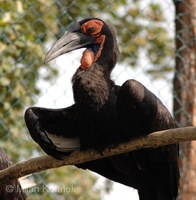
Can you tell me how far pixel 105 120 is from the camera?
2.63 metres

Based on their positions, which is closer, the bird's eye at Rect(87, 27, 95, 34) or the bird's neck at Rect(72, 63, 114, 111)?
the bird's neck at Rect(72, 63, 114, 111)

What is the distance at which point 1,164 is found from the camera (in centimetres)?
330

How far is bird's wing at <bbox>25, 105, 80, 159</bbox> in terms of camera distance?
2664 mm

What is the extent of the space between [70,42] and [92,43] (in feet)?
0.47

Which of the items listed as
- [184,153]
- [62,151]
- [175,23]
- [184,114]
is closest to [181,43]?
[175,23]

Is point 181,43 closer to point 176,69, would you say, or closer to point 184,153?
point 176,69

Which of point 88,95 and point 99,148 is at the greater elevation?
point 88,95

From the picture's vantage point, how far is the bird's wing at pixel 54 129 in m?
2.66

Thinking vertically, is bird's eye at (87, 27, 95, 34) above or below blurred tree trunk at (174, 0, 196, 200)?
above

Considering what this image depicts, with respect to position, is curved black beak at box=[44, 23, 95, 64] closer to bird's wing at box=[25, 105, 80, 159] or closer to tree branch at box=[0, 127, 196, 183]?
bird's wing at box=[25, 105, 80, 159]

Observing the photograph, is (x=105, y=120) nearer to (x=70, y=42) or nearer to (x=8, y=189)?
(x=70, y=42)

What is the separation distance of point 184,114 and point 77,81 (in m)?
0.95

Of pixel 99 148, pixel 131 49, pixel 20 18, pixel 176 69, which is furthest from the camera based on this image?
pixel 131 49

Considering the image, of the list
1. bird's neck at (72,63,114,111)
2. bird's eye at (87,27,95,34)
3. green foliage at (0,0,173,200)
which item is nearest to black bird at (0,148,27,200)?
green foliage at (0,0,173,200)
